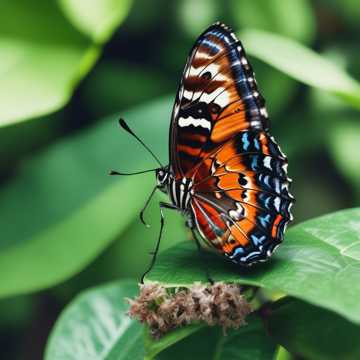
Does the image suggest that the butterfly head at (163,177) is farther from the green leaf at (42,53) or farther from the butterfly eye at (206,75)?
the green leaf at (42,53)

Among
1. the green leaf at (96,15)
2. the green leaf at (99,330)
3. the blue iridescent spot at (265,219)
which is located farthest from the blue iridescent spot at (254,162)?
the green leaf at (96,15)

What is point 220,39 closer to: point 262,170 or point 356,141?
point 262,170

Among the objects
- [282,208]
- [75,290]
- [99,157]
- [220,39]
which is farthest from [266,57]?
[75,290]

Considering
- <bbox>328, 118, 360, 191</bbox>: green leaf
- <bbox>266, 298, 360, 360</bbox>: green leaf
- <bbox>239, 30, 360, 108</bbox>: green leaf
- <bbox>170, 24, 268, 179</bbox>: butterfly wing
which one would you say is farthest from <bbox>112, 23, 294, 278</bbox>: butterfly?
<bbox>328, 118, 360, 191</bbox>: green leaf

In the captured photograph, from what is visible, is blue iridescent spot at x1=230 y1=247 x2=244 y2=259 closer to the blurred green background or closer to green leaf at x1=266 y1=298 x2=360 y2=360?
green leaf at x1=266 y1=298 x2=360 y2=360

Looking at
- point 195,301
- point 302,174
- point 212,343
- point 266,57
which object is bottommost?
point 302,174

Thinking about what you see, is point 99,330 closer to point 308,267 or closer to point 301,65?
point 308,267
